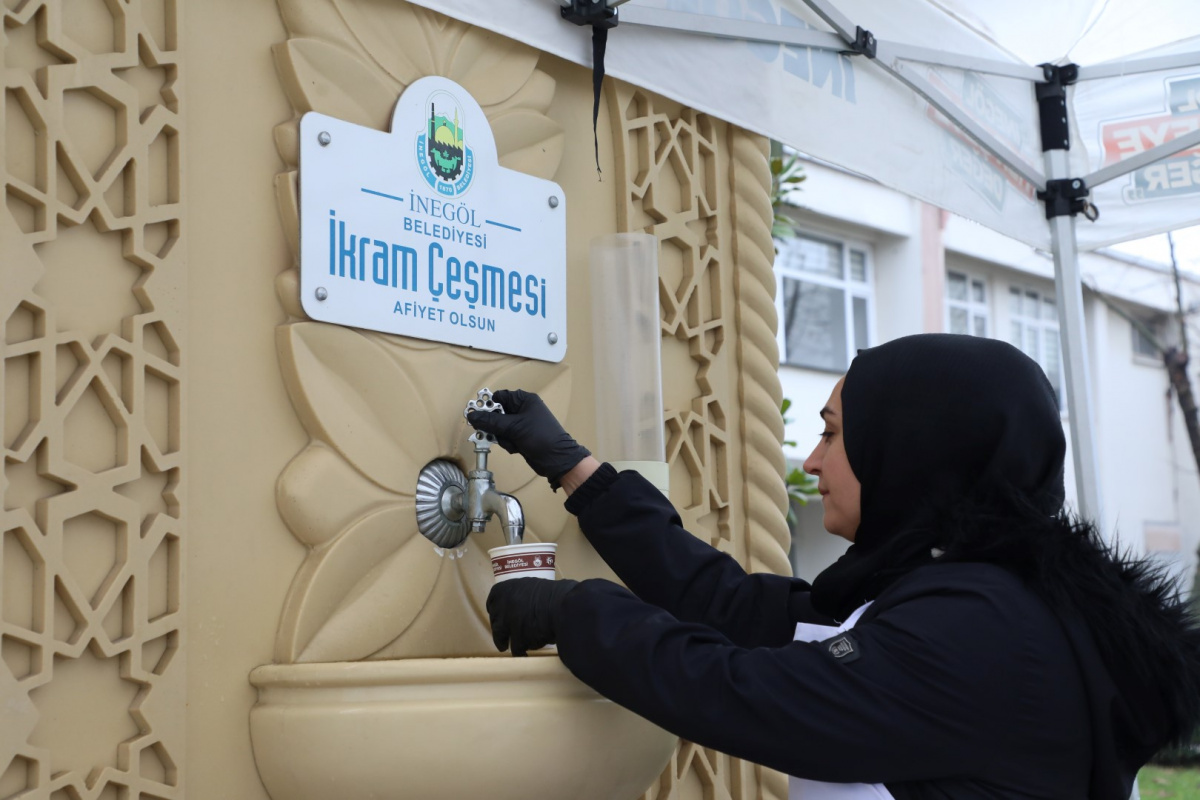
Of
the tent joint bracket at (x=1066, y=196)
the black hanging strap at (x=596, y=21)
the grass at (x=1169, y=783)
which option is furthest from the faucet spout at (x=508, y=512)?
the grass at (x=1169, y=783)

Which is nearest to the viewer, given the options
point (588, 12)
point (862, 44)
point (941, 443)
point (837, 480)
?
point (941, 443)

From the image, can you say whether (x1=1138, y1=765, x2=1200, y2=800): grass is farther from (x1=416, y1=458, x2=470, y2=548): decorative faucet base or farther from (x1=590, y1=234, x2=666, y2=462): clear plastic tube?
(x1=416, y1=458, x2=470, y2=548): decorative faucet base

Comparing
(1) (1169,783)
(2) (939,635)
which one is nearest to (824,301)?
(1) (1169,783)

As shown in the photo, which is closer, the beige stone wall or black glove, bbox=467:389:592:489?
the beige stone wall

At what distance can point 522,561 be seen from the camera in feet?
5.74

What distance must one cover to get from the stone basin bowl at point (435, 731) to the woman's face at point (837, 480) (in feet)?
1.46

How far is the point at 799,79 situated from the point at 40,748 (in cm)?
191

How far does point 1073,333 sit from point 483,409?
1.88 meters

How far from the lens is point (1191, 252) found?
411cm

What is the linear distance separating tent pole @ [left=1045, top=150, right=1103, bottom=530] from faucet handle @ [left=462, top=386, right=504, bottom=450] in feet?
5.81

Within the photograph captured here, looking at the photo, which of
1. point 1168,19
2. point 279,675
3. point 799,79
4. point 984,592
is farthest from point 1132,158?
point 279,675

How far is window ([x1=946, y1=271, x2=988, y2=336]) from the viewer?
38.0ft

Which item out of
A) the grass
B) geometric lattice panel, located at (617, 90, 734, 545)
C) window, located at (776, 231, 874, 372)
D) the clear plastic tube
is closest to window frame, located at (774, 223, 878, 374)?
window, located at (776, 231, 874, 372)

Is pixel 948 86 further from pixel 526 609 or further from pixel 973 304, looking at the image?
pixel 973 304
